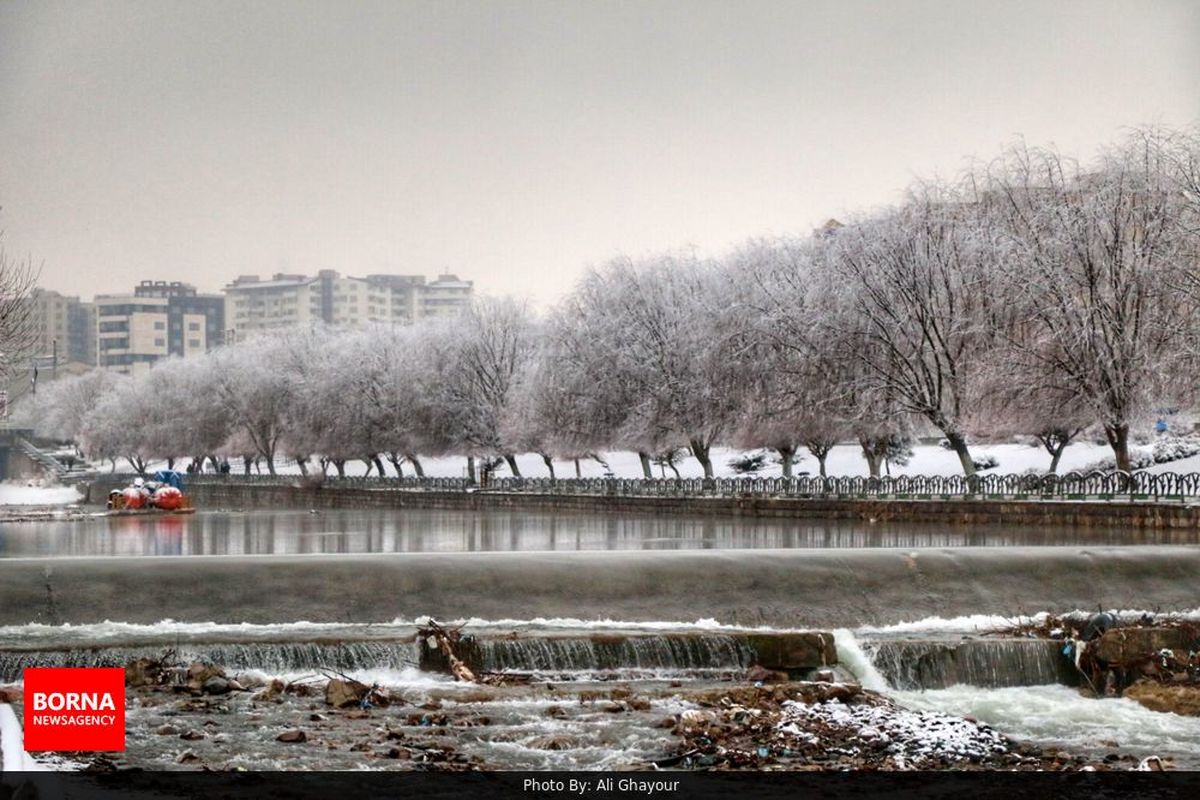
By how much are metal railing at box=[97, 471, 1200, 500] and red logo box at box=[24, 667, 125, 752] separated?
27.1 metres

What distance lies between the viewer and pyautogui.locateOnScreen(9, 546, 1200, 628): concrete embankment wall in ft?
59.1

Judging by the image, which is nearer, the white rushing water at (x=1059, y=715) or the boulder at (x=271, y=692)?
the white rushing water at (x=1059, y=715)

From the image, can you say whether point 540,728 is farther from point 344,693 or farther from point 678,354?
point 678,354

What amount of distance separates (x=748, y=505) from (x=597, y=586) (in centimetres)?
3072

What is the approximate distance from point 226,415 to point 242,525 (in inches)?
2332

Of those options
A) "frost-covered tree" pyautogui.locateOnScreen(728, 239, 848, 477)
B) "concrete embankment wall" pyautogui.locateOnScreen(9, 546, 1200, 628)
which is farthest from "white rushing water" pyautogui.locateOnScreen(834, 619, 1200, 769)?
"frost-covered tree" pyautogui.locateOnScreen(728, 239, 848, 477)

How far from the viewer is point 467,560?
778 inches

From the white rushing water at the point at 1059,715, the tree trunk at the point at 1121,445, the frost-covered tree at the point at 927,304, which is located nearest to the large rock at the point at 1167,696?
the white rushing water at the point at 1059,715

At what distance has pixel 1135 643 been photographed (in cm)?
1694

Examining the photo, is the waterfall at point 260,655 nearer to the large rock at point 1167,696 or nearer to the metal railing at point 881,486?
the large rock at point 1167,696

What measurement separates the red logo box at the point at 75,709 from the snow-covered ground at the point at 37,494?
193 ft

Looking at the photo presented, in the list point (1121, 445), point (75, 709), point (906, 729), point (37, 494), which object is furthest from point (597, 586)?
point (37, 494)

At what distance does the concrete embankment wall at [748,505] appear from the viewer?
1390 inches

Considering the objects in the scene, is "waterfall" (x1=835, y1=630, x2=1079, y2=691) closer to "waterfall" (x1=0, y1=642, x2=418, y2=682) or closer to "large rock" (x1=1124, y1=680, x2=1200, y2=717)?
"large rock" (x1=1124, y1=680, x2=1200, y2=717)
